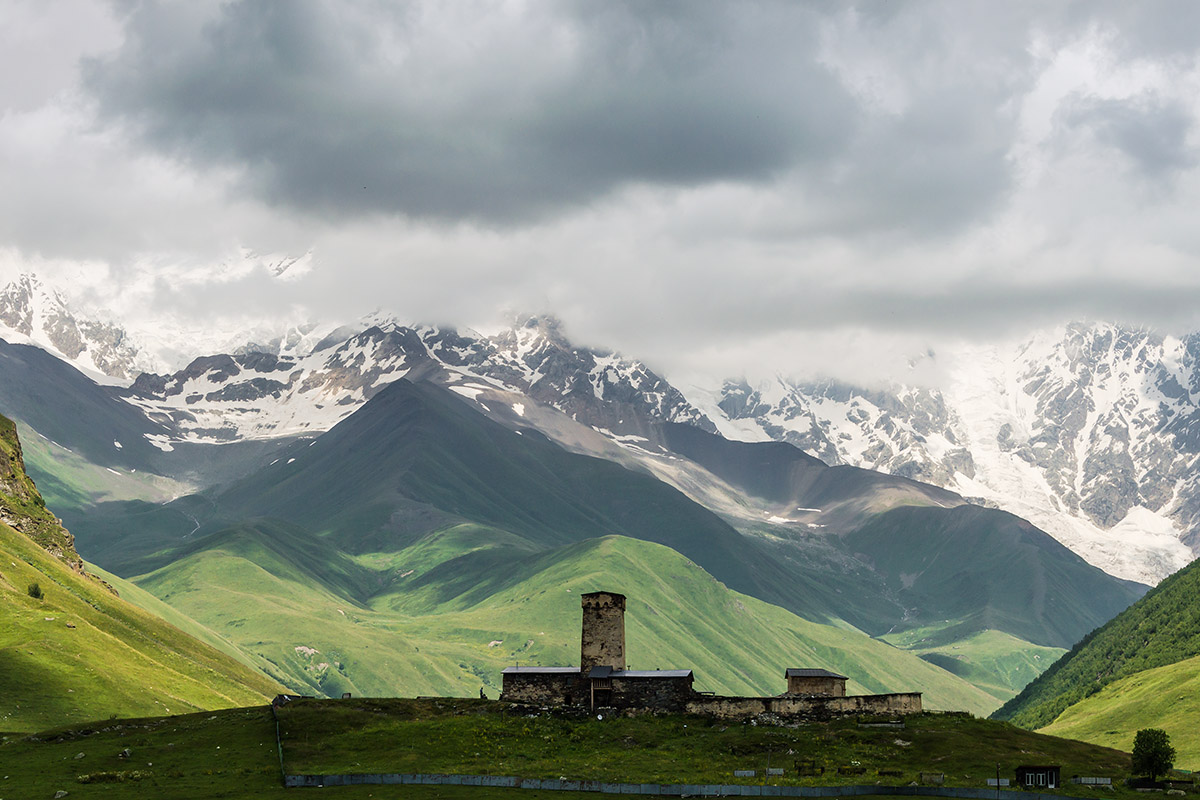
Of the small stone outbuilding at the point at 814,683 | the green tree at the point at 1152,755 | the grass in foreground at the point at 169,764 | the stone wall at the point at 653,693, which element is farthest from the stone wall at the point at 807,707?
the grass in foreground at the point at 169,764

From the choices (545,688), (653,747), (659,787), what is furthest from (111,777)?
(653,747)

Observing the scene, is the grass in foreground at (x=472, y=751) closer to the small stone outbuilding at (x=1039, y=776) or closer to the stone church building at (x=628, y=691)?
the small stone outbuilding at (x=1039, y=776)

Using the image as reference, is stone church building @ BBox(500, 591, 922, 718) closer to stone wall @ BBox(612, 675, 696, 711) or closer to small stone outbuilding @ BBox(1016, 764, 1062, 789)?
stone wall @ BBox(612, 675, 696, 711)

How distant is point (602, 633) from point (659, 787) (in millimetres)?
31234

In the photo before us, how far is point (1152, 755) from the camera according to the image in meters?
102

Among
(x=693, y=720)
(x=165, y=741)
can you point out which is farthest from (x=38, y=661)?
(x=693, y=720)

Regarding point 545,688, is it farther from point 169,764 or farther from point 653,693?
point 169,764

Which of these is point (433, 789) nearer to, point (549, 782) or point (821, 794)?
point (549, 782)

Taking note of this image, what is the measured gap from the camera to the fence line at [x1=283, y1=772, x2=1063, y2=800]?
92125 millimetres

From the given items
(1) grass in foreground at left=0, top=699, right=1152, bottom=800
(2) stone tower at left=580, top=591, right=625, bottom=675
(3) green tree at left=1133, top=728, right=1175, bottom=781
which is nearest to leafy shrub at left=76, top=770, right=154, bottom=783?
(1) grass in foreground at left=0, top=699, right=1152, bottom=800

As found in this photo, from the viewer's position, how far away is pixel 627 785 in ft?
315

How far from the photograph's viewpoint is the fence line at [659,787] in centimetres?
9212

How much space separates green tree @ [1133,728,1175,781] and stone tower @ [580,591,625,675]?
42.9 m

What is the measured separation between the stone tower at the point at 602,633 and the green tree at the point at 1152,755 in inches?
1690
